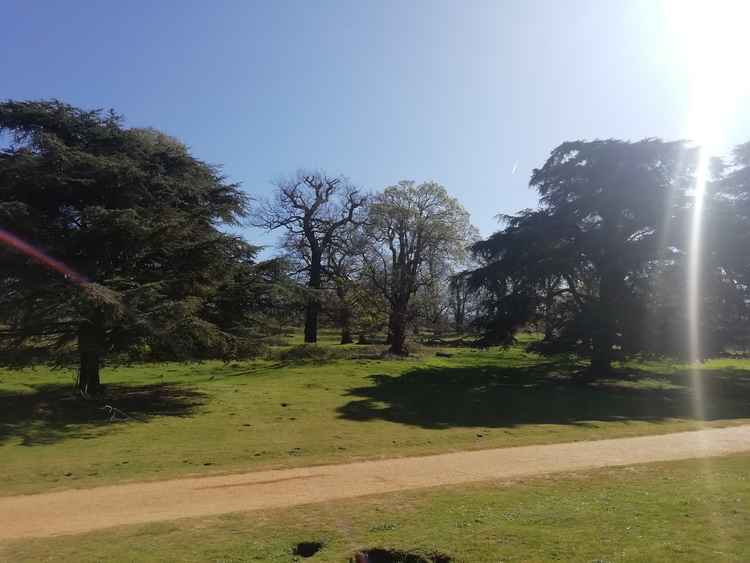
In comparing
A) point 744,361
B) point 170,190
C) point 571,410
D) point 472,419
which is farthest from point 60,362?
point 744,361

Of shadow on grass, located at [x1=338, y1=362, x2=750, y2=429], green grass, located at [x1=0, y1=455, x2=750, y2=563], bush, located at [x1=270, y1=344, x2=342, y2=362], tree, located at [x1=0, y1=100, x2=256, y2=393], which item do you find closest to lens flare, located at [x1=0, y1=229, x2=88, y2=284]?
tree, located at [x1=0, y1=100, x2=256, y2=393]

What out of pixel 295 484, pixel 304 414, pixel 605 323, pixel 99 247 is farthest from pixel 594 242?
pixel 295 484

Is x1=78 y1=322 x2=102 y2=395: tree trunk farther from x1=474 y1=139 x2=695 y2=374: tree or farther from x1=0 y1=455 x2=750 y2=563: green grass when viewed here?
x1=474 y1=139 x2=695 y2=374: tree

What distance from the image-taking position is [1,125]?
2034 cm

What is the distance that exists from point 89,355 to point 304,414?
→ 7245mm

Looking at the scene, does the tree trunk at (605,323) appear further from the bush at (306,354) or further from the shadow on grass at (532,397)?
the bush at (306,354)

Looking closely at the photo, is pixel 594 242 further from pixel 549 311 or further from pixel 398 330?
pixel 398 330

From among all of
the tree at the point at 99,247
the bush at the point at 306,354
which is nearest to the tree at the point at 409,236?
the bush at the point at 306,354

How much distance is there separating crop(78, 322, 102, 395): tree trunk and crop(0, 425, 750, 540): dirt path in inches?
317

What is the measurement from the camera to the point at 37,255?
701 inches

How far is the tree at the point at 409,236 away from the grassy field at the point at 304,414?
23.9 ft

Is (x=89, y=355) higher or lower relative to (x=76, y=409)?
higher

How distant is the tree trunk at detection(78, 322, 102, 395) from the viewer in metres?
17.5

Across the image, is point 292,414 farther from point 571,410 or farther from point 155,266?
point 571,410
